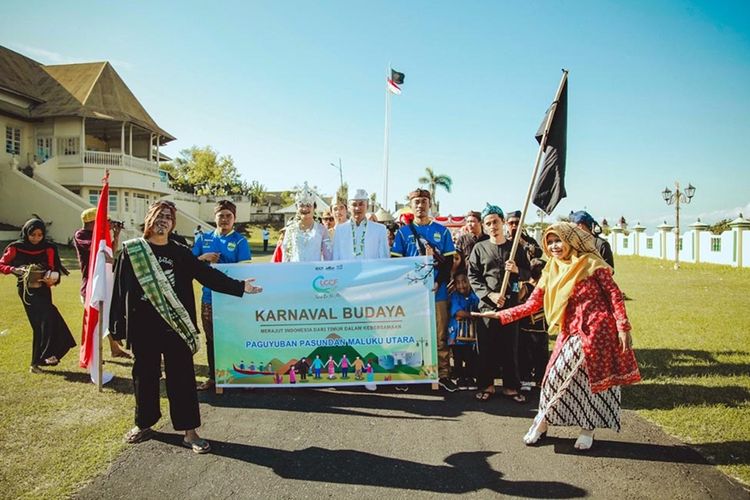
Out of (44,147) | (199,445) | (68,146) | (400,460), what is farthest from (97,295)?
(44,147)

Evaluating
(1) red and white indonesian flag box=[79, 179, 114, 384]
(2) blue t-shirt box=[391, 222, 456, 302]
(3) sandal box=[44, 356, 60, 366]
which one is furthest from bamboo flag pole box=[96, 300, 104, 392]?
(2) blue t-shirt box=[391, 222, 456, 302]

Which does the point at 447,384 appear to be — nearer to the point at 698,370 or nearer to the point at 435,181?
the point at 698,370

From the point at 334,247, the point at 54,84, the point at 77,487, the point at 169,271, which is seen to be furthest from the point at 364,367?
the point at 54,84

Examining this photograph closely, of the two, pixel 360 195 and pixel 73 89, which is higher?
pixel 73 89

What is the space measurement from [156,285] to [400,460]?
2426mm

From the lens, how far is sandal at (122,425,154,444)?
3.92m

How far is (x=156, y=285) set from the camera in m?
3.83

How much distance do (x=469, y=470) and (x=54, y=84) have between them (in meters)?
40.1

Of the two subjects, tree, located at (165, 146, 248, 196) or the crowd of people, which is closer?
the crowd of people

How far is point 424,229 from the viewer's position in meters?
5.73

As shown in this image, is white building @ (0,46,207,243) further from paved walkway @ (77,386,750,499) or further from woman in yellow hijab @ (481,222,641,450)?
woman in yellow hijab @ (481,222,641,450)

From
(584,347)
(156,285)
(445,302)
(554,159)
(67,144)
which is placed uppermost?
(67,144)

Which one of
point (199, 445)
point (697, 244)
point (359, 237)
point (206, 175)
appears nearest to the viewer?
point (199, 445)

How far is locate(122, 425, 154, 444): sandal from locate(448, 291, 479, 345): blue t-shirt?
130 inches
